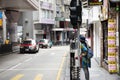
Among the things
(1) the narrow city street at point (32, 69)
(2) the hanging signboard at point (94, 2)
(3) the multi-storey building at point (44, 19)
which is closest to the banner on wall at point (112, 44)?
(2) the hanging signboard at point (94, 2)

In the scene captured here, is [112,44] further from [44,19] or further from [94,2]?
[44,19]

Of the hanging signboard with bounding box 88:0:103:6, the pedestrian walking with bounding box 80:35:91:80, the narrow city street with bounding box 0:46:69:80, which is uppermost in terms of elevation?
the hanging signboard with bounding box 88:0:103:6

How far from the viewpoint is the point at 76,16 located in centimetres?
1289

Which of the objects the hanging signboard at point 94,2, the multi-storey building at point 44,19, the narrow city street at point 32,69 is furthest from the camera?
the multi-storey building at point 44,19

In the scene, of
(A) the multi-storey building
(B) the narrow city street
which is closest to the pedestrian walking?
(B) the narrow city street

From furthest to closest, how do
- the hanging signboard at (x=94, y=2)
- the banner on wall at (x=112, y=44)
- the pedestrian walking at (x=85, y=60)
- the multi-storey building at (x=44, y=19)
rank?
the multi-storey building at (x=44, y=19)
the hanging signboard at (x=94, y=2)
the banner on wall at (x=112, y=44)
the pedestrian walking at (x=85, y=60)

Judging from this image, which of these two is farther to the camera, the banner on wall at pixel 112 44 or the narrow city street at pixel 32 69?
the narrow city street at pixel 32 69

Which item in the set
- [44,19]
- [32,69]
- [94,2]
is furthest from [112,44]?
[44,19]

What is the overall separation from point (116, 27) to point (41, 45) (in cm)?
4661

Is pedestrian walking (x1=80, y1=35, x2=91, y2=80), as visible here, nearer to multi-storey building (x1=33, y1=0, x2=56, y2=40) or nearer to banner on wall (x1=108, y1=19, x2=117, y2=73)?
banner on wall (x1=108, y1=19, x2=117, y2=73)

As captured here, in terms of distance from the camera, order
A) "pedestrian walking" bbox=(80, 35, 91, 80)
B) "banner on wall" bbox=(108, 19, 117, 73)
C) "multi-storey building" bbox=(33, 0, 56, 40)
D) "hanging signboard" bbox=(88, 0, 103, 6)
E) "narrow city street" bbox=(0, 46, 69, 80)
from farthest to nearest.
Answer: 1. "multi-storey building" bbox=(33, 0, 56, 40)
2. "narrow city street" bbox=(0, 46, 69, 80)
3. "hanging signboard" bbox=(88, 0, 103, 6)
4. "banner on wall" bbox=(108, 19, 117, 73)
5. "pedestrian walking" bbox=(80, 35, 91, 80)

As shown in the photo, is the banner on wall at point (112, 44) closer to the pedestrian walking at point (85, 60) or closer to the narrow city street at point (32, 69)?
the narrow city street at point (32, 69)

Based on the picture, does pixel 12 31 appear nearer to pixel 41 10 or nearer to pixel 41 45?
pixel 41 45

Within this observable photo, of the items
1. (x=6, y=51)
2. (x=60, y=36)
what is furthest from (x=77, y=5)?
(x=60, y=36)
